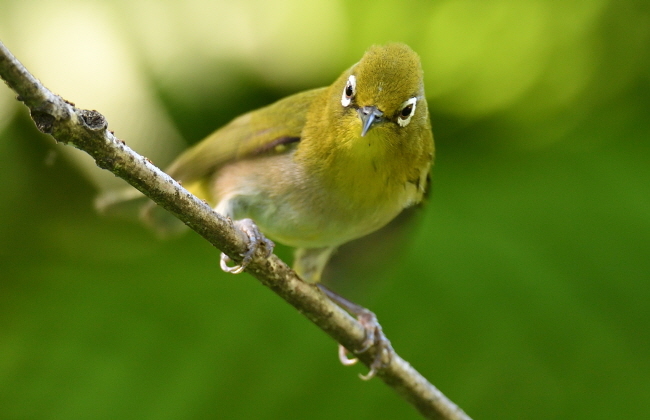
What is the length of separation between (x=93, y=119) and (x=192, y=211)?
0.64 meters

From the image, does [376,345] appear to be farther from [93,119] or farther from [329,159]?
[93,119]

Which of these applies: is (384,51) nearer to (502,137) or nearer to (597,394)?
(502,137)

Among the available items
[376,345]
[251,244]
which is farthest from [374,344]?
[251,244]

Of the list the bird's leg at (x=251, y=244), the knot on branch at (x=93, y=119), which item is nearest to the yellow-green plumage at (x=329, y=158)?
the bird's leg at (x=251, y=244)

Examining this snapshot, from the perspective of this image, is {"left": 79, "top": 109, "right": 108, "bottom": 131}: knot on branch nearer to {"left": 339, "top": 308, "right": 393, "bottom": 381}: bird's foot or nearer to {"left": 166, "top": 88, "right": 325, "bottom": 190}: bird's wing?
{"left": 166, "top": 88, "right": 325, "bottom": 190}: bird's wing

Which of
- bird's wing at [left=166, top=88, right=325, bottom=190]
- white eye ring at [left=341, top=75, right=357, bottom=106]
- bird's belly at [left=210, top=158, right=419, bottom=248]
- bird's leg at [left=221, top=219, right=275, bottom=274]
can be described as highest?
bird's wing at [left=166, top=88, right=325, bottom=190]

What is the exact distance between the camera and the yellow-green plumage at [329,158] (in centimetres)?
388

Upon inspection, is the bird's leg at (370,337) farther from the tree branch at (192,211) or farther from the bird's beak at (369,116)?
the bird's beak at (369,116)

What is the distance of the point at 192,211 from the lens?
10.1 ft

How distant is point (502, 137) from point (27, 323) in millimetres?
3631

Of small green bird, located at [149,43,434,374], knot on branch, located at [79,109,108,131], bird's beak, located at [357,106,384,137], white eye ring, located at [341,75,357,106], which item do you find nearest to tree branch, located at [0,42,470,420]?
knot on branch, located at [79,109,108,131]

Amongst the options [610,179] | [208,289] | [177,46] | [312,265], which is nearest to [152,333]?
[208,289]

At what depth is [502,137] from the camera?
17.7 feet

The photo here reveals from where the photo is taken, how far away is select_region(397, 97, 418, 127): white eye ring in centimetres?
387
